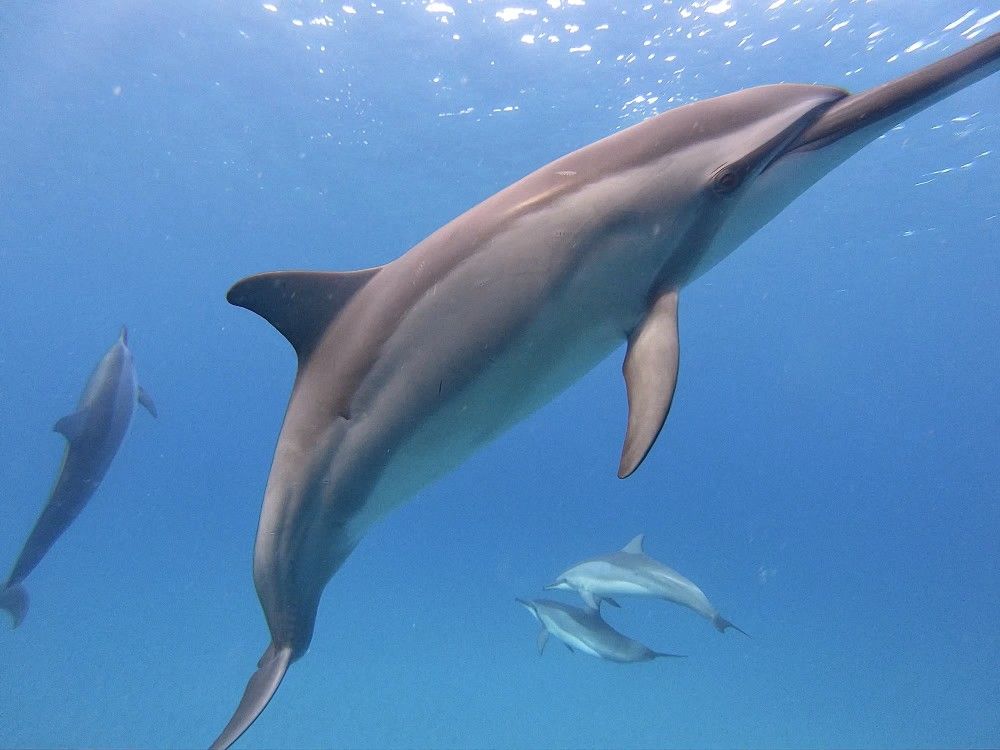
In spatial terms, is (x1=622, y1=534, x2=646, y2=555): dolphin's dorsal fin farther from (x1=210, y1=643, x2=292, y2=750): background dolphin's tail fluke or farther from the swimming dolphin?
(x1=210, y1=643, x2=292, y2=750): background dolphin's tail fluke

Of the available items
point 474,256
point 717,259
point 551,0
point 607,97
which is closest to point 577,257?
point 474,256

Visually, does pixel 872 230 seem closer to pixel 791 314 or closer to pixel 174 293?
pixel 791 314

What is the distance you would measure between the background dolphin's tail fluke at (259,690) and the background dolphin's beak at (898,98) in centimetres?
304

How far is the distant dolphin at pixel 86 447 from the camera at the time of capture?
22.0 feet

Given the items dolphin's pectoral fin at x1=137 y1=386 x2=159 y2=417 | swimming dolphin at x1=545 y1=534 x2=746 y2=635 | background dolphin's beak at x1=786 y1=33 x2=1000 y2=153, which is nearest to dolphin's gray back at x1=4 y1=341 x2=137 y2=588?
dolphin's pectoral fin at x1=137 y1=386 x2=159 y2=417

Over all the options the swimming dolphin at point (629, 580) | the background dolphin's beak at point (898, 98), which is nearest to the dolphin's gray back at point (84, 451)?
the swimming dolphin at point (629, 580)

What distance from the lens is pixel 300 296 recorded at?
9.39 ft

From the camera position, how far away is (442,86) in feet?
62.4

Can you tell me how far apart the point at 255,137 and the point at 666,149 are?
24.0 meters

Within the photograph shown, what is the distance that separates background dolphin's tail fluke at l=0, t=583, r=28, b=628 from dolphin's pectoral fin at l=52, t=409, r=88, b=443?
227 centimetres

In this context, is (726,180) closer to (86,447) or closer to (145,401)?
(86,447)

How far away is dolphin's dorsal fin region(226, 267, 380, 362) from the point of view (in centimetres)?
286

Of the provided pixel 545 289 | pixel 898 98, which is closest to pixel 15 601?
pixel 545 289

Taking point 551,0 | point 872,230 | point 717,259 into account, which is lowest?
Result: point 872,230
